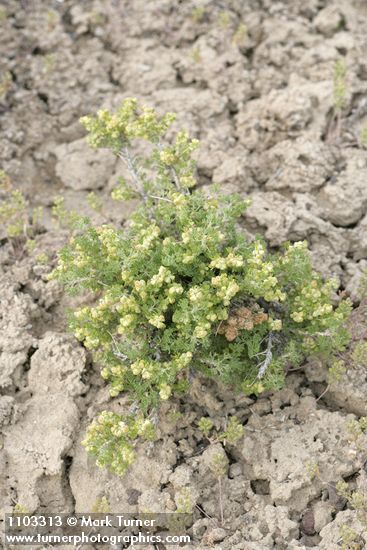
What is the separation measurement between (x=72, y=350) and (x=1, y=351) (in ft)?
1.60

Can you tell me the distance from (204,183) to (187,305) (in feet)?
6.46

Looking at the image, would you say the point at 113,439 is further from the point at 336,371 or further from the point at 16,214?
the point at 16,214

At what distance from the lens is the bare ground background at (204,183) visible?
13.1 ft

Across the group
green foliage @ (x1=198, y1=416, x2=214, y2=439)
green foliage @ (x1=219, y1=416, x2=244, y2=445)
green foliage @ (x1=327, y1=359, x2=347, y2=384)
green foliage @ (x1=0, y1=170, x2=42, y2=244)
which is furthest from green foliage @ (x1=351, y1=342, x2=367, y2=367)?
green foliage @ (x1=0, y1=170, x2=42, y2=244)

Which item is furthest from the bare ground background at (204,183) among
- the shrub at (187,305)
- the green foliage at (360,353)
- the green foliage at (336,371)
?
the shrub at (187,305)

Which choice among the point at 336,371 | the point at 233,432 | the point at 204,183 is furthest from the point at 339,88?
the point at 233,432

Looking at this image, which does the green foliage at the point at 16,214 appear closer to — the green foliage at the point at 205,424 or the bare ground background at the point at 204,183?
the bare ground background at the point at 204,183

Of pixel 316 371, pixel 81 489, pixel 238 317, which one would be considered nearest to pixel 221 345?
pixel 238 317

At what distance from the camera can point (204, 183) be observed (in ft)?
18.1

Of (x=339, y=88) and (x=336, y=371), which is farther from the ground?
(x=339, y=88)

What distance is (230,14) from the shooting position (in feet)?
21.3

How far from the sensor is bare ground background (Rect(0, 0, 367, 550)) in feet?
13.1

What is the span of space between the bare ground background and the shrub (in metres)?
0.37

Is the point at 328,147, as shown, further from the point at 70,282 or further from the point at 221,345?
the point at 70,282
